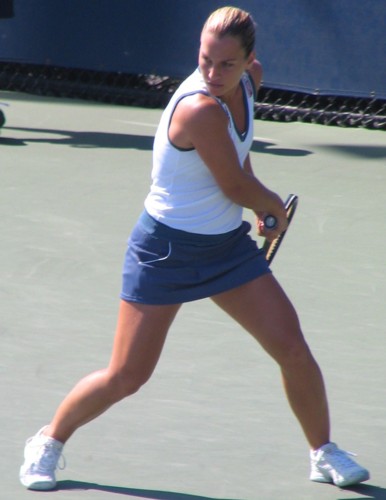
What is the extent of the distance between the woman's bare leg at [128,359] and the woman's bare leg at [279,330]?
21 centimetres

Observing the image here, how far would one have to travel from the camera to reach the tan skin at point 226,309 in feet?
11.4

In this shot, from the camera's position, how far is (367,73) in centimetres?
1085

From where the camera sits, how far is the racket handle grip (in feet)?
12.0

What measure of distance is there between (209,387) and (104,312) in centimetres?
108

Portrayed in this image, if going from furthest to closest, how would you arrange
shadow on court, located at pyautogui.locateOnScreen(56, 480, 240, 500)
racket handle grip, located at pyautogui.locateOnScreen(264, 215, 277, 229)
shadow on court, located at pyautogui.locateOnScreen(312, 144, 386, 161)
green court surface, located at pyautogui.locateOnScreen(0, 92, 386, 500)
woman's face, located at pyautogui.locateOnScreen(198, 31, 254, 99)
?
shadow on court, located at pyautogui.locateOnScreen(312, 144, 386, 161) → green court surface, located at pyautogui.locateOnScreen(0, 92, 386, 500) → shadow on court, located at pyautogui.locateOnScreen(56, 480, 240, 500) → racket handle grip, located at pyautogui.locateOnScreen(264, 215, 277, 229) → woman's face, located at pyautogui.locateOnScreen(198, 31, 254, 99)

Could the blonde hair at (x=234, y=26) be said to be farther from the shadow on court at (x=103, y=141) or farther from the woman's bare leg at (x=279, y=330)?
the shadow on court at (x=103, y=141)

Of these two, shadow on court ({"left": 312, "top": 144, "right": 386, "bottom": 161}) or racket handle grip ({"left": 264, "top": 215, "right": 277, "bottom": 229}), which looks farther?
shadow on court ({"left": 312, "top": 144, "right": 386, "bottom": 161})

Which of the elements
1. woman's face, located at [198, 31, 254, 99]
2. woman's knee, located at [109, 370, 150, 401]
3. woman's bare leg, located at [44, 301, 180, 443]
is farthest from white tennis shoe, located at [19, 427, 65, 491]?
woman's face, located at [198, 31, 254, 99]

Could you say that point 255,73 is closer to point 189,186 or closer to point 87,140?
point 189,186

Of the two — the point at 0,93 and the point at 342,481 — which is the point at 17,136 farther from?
the point at 342,481

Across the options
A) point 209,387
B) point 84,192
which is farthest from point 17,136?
point 209,387

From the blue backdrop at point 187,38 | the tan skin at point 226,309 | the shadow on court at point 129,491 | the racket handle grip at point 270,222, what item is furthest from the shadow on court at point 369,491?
the blue backdrop at point 187,38

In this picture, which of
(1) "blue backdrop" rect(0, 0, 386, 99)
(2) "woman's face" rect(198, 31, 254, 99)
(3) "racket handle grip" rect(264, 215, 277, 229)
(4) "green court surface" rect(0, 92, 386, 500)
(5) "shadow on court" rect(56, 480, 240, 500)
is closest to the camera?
(2) "woman's face" rect(198, 31, 254, 99)

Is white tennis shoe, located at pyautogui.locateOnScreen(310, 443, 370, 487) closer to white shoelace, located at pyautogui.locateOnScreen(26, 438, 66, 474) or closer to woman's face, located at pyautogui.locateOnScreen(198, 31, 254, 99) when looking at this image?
white shoelace, located at pyautogui.locateOnScreen(26, 438, 66, 474)
